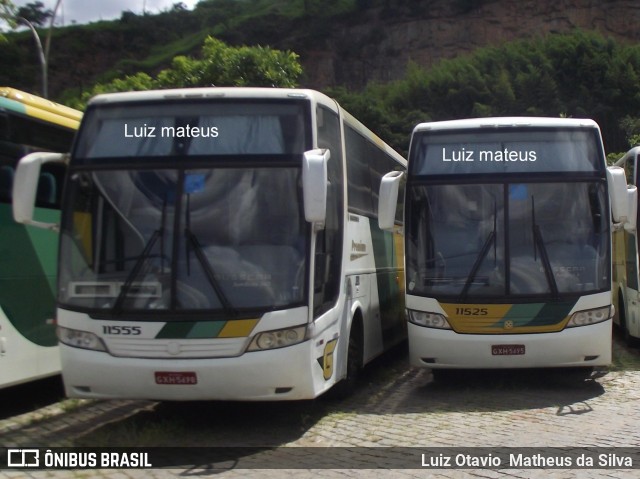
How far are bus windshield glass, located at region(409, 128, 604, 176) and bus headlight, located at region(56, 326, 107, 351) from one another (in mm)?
4546

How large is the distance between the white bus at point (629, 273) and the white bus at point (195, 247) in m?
6.52

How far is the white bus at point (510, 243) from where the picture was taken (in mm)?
9469

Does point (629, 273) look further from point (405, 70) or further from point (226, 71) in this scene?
point (405, 70)

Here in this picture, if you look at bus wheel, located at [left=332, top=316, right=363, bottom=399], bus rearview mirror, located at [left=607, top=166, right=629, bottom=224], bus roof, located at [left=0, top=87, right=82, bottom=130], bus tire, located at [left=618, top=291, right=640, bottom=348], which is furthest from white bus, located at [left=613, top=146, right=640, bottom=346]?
bus roof, located at [left=0, top=87, right=82, bottom=130]

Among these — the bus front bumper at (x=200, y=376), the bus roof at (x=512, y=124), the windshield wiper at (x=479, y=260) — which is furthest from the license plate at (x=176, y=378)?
the bus roof at (x=512, y=124)

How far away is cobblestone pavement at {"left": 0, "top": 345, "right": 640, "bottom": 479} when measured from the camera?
651 centimetres

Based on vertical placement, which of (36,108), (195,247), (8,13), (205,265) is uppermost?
(8,13)

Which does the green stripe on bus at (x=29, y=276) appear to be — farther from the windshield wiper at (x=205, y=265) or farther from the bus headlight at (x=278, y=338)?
the bus headlight at (x=278, y=338)

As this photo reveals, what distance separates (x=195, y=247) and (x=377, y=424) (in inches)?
98.6

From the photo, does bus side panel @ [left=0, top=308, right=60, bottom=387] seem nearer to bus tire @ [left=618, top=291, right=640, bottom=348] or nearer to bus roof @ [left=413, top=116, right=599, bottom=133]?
bus roof @ [left=413, top=116, right=599, bottom=133]

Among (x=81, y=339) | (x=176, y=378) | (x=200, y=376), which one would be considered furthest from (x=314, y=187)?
(x=81, y=339)

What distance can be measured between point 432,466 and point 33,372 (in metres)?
4.41

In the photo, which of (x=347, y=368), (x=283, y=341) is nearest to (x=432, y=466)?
(x=283, y=341)

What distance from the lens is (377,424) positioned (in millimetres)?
8156
